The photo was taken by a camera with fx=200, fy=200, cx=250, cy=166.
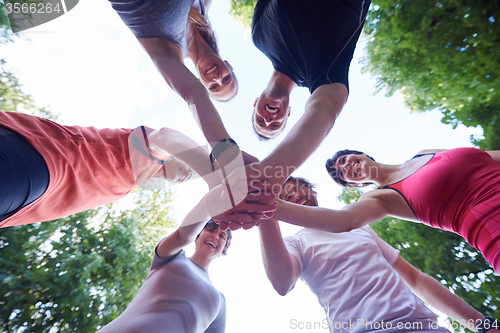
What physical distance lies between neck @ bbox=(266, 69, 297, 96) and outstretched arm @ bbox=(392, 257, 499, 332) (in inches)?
60.5

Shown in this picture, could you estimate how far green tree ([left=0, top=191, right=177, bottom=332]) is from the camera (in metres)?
1.38

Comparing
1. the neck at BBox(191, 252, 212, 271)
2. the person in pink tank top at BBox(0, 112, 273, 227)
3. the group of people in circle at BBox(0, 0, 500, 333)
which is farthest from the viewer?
the neck at BBox(191, 252, 212, 271)

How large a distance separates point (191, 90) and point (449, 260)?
221 cm

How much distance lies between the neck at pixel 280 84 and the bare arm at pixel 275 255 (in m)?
0.89

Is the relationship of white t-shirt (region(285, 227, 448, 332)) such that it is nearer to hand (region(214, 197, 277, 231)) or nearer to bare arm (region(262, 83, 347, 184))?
hand (region(214, 197, 277, 231))

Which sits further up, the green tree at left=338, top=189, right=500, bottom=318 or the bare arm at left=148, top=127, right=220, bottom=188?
the bare arm at left=148, top=127, right=220, bottom=188

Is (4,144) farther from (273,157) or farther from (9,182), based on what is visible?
(273,157)

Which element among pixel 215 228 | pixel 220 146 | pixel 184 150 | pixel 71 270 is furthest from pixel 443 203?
pixel 71 270

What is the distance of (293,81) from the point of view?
55.1 inches

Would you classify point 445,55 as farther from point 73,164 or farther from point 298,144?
point 73,164

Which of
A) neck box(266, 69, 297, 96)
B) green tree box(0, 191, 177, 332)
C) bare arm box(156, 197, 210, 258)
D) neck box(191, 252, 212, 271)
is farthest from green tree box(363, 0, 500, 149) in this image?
green tree box(0, 191, 177, 332)

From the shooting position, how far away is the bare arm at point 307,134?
80cm

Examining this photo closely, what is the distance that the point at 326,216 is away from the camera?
3.49 feet

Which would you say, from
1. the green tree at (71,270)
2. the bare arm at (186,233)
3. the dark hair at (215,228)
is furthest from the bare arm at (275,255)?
the green tree at (71,270)
